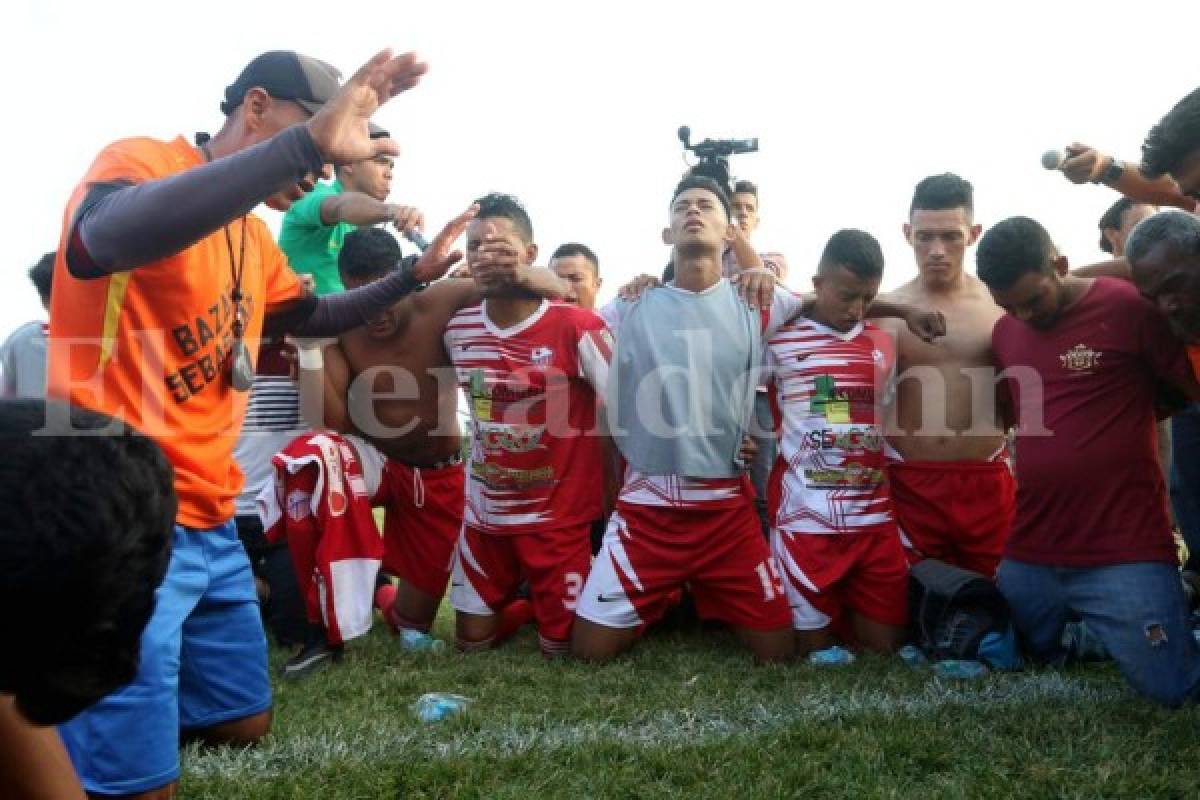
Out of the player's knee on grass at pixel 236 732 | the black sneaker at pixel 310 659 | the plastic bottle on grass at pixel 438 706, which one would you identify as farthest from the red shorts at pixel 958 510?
the player's knee on grass at pixel 236 732

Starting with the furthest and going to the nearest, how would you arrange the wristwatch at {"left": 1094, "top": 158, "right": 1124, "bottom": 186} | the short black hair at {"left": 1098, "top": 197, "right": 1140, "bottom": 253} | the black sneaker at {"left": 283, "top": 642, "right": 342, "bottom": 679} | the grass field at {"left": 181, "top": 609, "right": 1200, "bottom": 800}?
the short black hair at {"left": 1098, "top": 197, "right": 1140, "bottom": 253}, the black sneaker at {"left": 283, "top": 642, "right": 342, "bottom": 679}, the wristwatch at {"left": 1094, "top": 158, "right": 1124, "bottom": 186}, the grass field at {"left": 181, "top": 609, "right": 1200, "bottom": 800}

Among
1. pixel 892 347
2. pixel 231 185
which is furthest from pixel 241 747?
pixel 892 347

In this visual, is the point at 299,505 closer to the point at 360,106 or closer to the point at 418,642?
the point at 418,642

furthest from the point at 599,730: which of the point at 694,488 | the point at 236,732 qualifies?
the point at 694,488

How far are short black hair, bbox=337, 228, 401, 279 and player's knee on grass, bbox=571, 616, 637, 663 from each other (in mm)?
1937

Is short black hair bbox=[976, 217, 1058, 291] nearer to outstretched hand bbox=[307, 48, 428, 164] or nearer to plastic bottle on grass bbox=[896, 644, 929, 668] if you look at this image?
plastic bottle on grass bbox=[896, 644, 929, 668]

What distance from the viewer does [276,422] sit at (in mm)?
4812

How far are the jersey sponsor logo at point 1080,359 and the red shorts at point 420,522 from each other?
2.86 meters

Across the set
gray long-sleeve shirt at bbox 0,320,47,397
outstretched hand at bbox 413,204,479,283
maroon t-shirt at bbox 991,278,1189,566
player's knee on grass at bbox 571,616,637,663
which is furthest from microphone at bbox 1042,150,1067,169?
gray long-sleeve shirt at bbox 0,320,47,397

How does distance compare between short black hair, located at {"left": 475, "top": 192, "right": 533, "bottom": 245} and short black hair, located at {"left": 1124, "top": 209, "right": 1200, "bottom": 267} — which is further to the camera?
short black hair, located at {"left": 475, "top": 192, "right": 533, "bottom": 245}

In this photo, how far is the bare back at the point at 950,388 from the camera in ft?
14.8

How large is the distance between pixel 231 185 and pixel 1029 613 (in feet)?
11.0

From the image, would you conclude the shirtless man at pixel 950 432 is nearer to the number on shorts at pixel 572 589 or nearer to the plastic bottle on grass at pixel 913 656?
the plastic bottle on grass at pixel 913 656

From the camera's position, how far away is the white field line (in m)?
2.86
